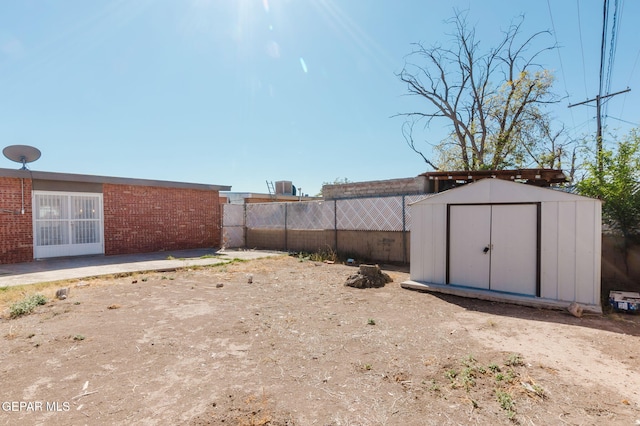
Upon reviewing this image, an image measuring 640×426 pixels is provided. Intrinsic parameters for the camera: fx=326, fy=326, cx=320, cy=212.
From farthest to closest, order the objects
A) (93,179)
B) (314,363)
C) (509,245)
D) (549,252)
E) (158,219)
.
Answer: (158,219), (93,179), (509,245), (549,252), (314,363)

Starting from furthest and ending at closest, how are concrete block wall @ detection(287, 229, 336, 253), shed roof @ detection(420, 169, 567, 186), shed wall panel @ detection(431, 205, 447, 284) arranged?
concrete block wall @ detection(287, 229, 336, 253)
shed roof @ detection(420, 169, 567, 186)
shed wall panel @ detection(431, 205, 447, 284)

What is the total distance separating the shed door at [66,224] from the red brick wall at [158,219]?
0.36m

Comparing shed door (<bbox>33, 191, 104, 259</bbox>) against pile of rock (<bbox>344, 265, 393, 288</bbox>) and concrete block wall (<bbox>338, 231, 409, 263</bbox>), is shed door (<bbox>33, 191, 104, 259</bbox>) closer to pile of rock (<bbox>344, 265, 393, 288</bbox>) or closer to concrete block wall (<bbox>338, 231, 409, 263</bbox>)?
concrete block wall (<bbox>338, 231, 409, 263</bbox>)

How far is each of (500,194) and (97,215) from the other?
13190mm

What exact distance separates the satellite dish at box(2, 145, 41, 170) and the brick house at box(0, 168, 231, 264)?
58cm

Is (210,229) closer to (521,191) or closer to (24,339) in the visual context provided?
(24,339)

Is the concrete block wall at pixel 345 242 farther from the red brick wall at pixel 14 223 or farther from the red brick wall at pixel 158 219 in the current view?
the red brick wall at pixel 14 223

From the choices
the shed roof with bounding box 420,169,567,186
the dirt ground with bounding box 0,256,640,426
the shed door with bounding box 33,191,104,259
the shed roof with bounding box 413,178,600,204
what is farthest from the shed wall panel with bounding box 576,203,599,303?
the shed door with bounding box 33,191,104,259

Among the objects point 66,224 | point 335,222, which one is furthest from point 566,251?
point 66,224

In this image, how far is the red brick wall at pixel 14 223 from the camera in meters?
10.1

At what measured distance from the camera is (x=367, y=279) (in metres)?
7.67

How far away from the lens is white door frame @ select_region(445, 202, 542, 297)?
6070mm

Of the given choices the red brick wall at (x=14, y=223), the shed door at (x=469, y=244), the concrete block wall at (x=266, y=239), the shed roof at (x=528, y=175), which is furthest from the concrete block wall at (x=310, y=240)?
the red brick wall at (x=14, y=223)

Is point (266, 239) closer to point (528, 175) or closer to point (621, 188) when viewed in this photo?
point (528, 175)
